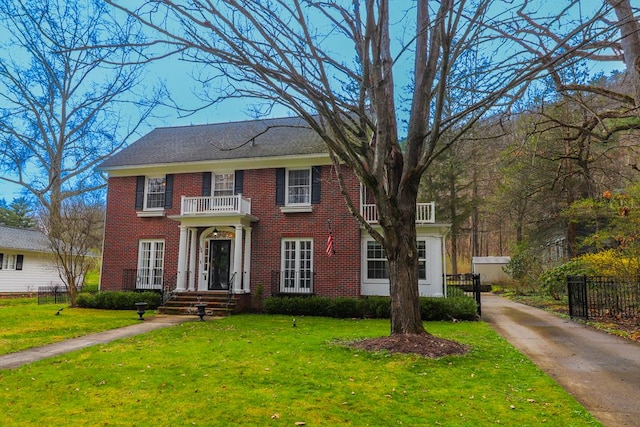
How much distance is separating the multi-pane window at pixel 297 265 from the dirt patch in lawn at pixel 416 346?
784cm

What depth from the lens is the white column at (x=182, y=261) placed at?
15.9 m

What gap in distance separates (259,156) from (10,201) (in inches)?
1696

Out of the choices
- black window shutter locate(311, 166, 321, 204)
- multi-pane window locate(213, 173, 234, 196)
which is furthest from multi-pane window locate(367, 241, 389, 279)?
multi-pane window locate(213, 173, 234, 196)

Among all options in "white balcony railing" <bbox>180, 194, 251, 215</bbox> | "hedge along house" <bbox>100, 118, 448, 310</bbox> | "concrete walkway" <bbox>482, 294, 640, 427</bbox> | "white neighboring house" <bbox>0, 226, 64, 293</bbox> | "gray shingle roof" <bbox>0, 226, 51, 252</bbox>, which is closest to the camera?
"concrete walkway" <bbox>482, 294, 640, 427</bbox>

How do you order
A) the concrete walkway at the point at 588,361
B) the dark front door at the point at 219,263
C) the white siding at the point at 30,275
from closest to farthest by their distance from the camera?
the concrete walkway at the point at 588,361
the dark front door at the point at 219,263
the white siding at the point at 30,275

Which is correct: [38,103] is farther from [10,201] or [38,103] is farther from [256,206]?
[10,201]

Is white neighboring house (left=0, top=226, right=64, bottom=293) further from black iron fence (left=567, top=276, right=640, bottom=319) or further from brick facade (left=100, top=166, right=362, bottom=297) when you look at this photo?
black iron fence (left=567, top=276, right=640, bottom=319)

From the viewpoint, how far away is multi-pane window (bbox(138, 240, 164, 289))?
1712cm

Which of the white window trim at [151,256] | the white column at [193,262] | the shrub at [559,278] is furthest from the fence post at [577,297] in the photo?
the white window trim at [151,256]

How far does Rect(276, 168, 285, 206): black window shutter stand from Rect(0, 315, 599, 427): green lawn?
329 inches

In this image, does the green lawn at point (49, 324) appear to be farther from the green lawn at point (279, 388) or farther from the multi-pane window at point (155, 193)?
the multi-pane window at point (155, 193)

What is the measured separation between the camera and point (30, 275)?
25250 mm

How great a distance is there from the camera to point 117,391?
17.3ft

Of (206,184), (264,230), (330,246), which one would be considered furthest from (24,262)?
(330,246)
